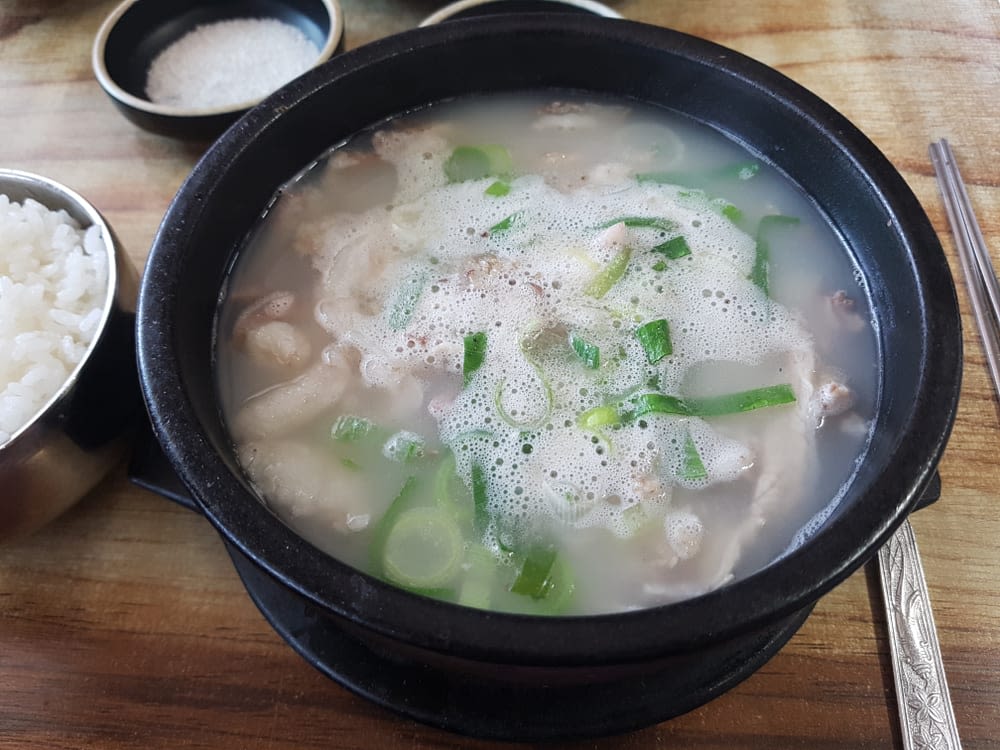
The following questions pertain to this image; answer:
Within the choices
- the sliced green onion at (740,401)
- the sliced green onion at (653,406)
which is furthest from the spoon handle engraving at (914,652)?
the sliced green onion at (653,406)

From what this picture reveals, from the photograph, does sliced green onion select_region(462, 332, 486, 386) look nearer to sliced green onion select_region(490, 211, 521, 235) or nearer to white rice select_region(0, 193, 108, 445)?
sliced green onion select_region(490, 211, 521, 235)

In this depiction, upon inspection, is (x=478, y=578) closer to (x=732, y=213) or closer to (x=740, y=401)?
(x=740, y=401)

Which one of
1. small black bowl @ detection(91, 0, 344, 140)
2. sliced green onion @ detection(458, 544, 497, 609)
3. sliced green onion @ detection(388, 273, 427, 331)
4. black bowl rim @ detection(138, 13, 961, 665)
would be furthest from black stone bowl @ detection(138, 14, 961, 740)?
small black bowl @ detection(91, 0, 344, 140)

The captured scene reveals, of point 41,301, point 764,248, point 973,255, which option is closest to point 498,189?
point 764,248

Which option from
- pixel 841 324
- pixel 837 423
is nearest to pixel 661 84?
pixel 841 324

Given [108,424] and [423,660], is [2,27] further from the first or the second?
[423,660]
